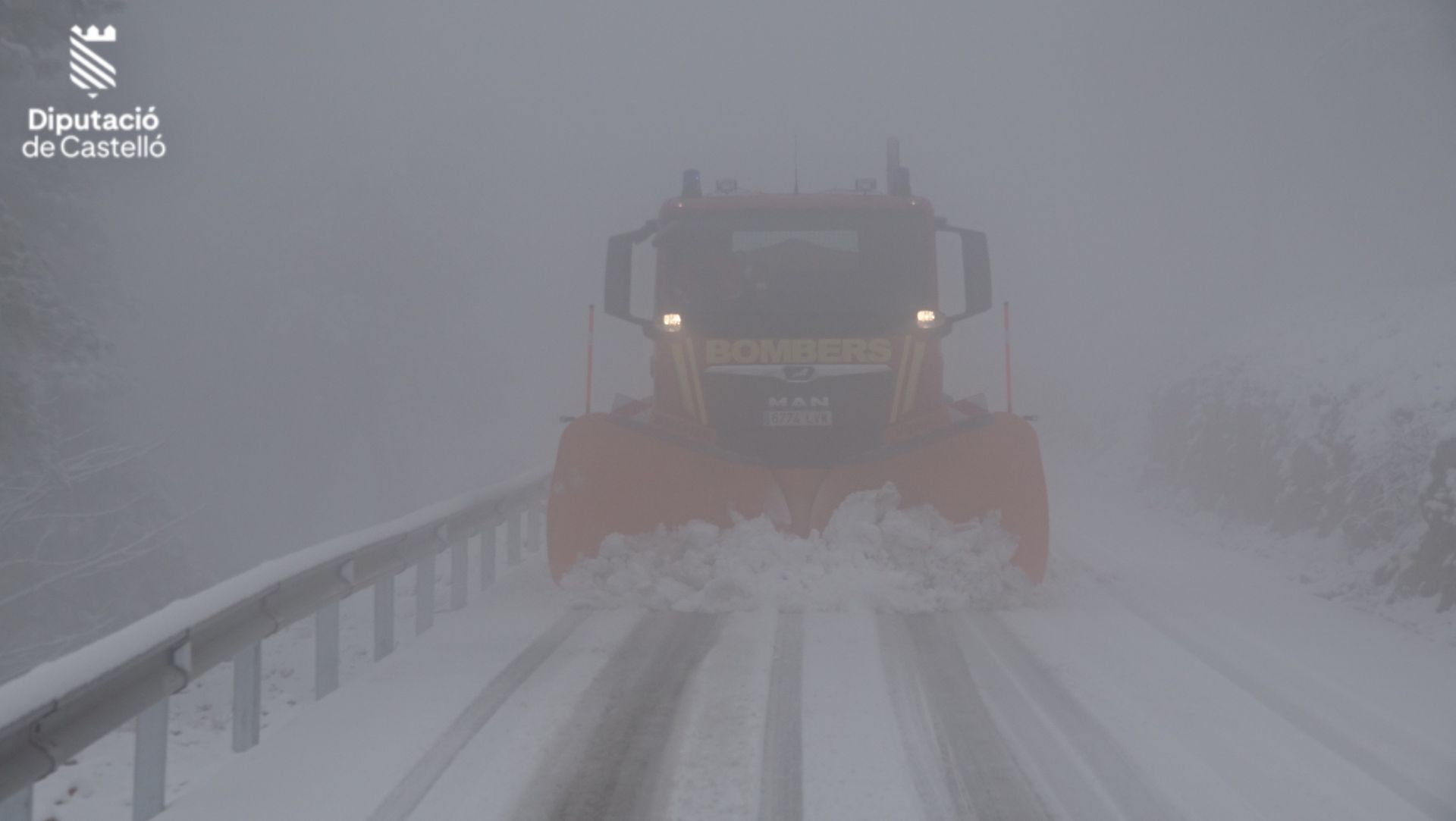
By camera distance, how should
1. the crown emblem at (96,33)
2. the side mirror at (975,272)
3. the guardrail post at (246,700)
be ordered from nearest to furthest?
the guardrail post at (246,700) < the side mirror at (975,272) < the crown emblem at (96,33)

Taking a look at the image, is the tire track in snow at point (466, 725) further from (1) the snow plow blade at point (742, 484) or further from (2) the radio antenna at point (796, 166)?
(2) the radio antenna at point (796, 166)

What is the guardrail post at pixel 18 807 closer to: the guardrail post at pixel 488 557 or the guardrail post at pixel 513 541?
the guardrail post at pixel 488 557

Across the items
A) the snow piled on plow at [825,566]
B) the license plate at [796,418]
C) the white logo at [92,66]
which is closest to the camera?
the snow piled on plow at [825,566]

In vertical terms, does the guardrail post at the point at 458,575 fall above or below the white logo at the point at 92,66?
below

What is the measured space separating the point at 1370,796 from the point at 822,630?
3.05m

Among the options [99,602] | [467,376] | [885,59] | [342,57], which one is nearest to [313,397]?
[467,376]

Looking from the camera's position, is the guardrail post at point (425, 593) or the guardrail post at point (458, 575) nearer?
the guardrail post at point (425, 593)

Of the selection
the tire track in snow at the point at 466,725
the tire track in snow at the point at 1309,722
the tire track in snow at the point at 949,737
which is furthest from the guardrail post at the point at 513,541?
the tire track in snow at the point at 1309,722

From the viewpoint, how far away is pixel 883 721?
4.86m

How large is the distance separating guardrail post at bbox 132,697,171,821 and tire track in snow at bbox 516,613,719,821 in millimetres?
1255

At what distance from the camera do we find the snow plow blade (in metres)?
7.39

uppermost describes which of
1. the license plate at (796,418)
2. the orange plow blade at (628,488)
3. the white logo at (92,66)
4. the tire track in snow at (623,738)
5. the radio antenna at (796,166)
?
the white logo at (92,66)

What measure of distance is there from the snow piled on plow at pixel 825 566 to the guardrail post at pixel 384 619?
116 centimetres

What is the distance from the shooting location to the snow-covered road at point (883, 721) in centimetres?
396
